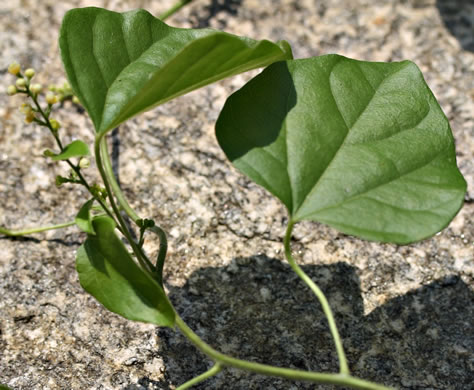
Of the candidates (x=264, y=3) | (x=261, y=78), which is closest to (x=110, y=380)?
(x=261, y=78)

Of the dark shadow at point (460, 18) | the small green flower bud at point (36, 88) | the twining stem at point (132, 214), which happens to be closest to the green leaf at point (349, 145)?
the twining stem at point (132, 214)

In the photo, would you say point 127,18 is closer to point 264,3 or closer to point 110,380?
point 110,380

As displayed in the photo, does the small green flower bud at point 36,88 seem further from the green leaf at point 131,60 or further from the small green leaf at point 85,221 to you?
the small green leaf at point 85,221

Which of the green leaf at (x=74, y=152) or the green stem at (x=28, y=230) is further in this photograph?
the green stem at (x=28, y=230)

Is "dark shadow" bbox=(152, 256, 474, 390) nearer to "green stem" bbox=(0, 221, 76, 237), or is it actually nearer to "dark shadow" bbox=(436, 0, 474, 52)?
"green stem" bbox=(0, 221, 76, 237)

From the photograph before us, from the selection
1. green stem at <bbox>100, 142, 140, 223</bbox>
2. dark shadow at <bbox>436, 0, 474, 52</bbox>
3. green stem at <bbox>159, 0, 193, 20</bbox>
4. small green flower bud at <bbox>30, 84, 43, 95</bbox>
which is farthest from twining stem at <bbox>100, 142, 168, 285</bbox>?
dark shadow at <bbox>436, 0, 474, 52</bbox>
